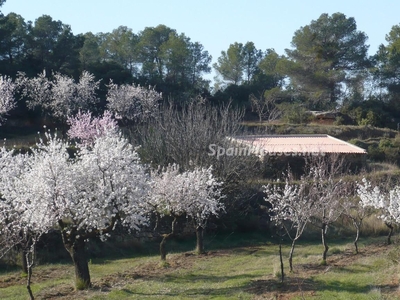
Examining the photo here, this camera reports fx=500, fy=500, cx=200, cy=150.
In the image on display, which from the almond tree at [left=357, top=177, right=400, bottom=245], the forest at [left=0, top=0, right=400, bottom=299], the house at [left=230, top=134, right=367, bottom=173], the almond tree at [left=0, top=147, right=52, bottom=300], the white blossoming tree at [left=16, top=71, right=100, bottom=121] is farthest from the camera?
the white blossoming tree at [left=16, top=71, right=100, bottom=121]

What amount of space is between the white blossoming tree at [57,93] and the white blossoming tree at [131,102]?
1.78 m

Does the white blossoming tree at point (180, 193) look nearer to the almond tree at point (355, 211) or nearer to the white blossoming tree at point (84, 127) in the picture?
the almond tree at point (355, 211)

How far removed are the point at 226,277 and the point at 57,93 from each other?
2996cm

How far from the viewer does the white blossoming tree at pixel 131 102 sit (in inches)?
1716

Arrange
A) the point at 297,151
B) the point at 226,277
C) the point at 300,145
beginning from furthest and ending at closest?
the point at 300,145 → the point at 297,151 → the point at 226,277

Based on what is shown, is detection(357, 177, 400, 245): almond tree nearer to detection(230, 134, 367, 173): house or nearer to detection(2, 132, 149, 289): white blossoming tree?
detection(230, 134, 367, 173): house

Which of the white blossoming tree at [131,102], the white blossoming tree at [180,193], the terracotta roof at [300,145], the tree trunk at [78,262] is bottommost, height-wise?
the tree trunk at [78,262]

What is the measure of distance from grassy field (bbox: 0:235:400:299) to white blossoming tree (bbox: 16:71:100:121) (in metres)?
23.9

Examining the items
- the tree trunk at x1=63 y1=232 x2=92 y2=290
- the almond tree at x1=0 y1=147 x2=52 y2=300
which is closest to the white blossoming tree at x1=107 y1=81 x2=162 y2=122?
the almond tree at x1=0 y1=147 x2=52 y2=300

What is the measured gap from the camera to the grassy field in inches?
509

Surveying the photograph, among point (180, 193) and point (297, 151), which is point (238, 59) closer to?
point (297, 151)

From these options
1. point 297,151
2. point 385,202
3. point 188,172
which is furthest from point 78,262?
point 297,151

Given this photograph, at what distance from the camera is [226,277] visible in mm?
15617

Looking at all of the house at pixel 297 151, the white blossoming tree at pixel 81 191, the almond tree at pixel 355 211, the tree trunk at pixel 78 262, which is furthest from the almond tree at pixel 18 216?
the house at pixel 297 151
